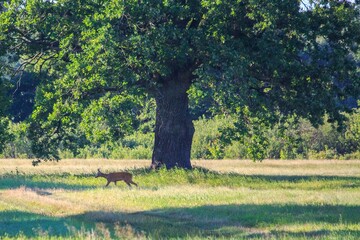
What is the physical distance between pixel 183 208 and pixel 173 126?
1313 centimetres

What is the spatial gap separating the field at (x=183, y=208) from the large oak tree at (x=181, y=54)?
114 inches

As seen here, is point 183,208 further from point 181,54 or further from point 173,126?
point 173,126

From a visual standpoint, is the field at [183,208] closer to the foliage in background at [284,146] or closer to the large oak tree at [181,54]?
the large oak tree at [181,54]

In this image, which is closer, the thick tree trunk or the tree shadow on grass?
the tree shadow on grass

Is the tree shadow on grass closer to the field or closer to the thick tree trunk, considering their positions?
the field

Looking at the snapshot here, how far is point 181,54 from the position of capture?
3134cm

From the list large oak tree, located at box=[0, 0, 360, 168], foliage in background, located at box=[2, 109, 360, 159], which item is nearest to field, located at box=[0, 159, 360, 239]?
large oak tree, located at box=[0, 0, 360, 168]

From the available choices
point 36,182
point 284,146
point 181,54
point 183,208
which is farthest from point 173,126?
point 284,146

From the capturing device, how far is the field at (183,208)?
1805 cm

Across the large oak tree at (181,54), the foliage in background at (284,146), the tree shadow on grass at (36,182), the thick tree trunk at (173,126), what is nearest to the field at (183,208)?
the tree shadow on grass at (36,182)

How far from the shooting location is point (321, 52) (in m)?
32.9

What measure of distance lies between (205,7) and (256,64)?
3.25m

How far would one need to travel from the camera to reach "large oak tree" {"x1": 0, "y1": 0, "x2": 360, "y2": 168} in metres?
31.1

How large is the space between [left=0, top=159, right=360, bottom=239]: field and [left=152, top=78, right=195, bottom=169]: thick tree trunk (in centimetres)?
187
